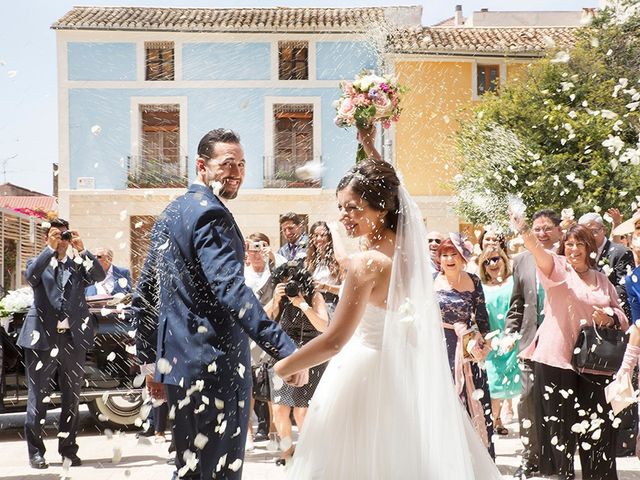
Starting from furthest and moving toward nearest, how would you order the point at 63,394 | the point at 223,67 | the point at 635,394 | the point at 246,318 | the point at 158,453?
the point at 223,67
the point at 158,453
the point at 63,394
the point at 635,394
the point at 246,318

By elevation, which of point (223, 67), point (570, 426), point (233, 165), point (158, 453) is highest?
point (223, 67)

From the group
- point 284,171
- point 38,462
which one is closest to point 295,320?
point 38,462

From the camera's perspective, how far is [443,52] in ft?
87.1

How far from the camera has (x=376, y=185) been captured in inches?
177

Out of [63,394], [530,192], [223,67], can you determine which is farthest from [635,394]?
[223,67]

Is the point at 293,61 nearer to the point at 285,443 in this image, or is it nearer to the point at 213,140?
the point at 285,443

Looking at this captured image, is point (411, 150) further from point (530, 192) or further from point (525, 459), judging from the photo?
point (525, 459)

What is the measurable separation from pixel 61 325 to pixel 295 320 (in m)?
1.88

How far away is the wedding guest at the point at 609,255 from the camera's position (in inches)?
326

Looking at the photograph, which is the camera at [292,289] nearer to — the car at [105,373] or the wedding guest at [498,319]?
the car at [105,373]

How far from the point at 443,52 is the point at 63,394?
66.9 ft

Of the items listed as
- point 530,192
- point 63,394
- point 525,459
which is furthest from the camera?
point 530,192

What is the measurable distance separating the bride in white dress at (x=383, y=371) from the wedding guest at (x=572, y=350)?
2.38 metres

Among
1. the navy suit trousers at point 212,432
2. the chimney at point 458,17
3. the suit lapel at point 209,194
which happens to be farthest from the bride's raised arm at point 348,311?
the chimney at point 458,17
